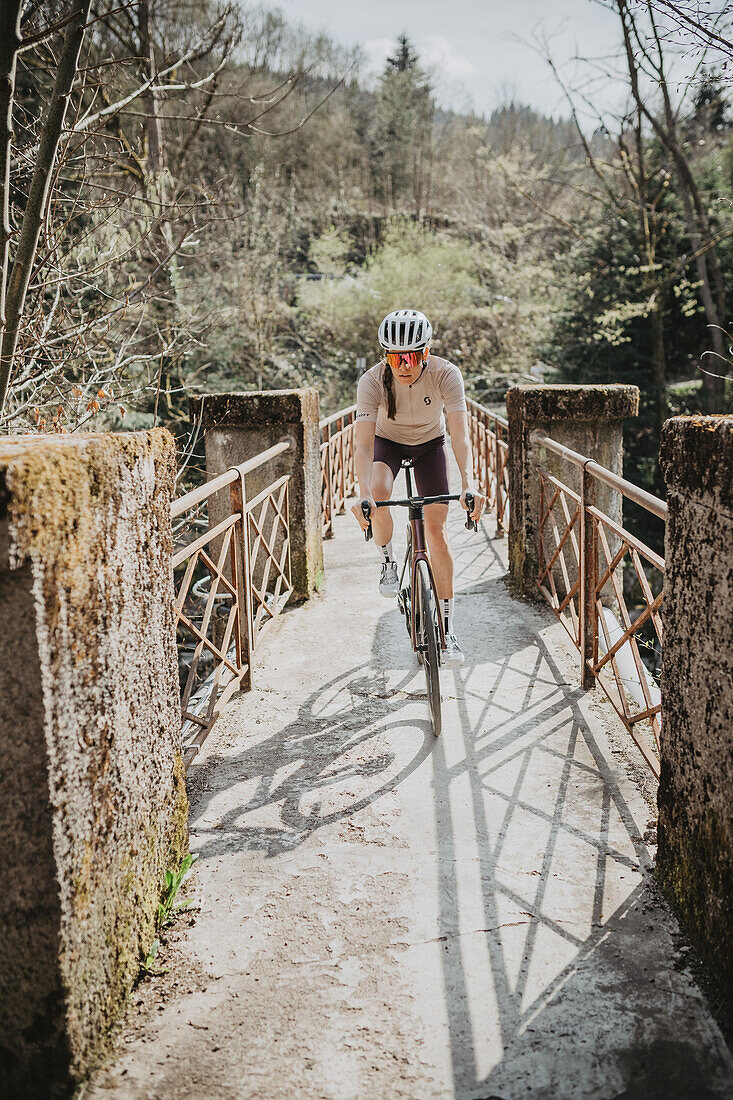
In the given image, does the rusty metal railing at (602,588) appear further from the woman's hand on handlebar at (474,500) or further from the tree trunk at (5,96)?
the tree trunk at (5,96)

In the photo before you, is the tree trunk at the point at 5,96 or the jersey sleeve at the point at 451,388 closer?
the tree trunk at the point at 5,96

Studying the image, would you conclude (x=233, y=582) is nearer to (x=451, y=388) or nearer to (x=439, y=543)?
(x=439, y=543)

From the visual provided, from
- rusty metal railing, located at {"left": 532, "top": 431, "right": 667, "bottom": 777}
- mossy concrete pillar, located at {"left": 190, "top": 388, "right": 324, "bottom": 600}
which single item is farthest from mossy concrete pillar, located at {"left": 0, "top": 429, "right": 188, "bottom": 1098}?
mossy concrete pillar, located at {"left": 190, "top": 388, "right": 324, "bottom": 600}

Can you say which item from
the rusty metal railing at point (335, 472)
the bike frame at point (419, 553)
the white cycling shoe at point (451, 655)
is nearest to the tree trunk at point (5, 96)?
the bike frame at point (419, 553)

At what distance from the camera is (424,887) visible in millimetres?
2604

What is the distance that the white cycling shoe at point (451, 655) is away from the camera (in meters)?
3.98

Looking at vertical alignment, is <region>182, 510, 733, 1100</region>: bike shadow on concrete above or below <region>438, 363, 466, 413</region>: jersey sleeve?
below

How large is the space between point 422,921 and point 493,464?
799cm

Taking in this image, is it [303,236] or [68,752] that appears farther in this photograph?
[303,236]

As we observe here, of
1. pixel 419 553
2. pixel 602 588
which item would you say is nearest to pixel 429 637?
pixel 419 553

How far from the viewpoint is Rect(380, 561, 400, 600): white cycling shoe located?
4520 millimetres

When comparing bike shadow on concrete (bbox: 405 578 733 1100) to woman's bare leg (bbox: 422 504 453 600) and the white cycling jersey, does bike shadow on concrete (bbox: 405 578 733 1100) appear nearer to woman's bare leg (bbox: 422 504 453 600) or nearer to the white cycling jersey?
woman's bare leg (bbox: 422 504 453 600)

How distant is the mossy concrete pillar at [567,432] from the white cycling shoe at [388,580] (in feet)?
5.21

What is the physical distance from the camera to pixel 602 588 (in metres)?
4.38
